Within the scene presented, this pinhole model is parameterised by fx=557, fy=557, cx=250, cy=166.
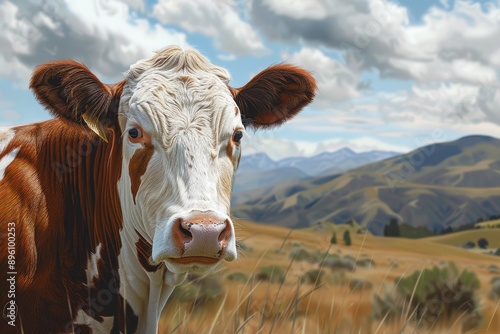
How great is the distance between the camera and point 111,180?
5195 millimetres

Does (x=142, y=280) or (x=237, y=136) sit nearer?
(x=237, y=136)

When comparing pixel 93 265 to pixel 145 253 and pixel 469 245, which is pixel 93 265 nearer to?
pixel 145 253

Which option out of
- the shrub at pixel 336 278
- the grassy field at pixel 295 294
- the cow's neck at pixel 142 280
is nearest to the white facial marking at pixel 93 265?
the cow's neck at pixel 142 280

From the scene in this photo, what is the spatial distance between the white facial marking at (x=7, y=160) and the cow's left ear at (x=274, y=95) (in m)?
2.24

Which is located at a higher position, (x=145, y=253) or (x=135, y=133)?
(x=135, y=133)

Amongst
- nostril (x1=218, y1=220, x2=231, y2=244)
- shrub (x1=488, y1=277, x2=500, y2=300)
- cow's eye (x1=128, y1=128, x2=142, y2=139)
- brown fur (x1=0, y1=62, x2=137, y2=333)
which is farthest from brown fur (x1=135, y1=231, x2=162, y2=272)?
shrub (x1=488, y1=277, x2=500, y2=300)

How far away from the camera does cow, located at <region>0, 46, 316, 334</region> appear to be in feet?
15.0

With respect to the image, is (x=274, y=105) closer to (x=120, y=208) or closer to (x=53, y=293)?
(x=120, y=208)

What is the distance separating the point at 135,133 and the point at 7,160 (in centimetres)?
157

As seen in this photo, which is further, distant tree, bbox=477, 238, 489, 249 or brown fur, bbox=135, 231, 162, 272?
distant tree, bbox=477, 238, 489, 249

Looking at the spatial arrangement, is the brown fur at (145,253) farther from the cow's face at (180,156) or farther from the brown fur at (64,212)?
the brown fur at (64,212)

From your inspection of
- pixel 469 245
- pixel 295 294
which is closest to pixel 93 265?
pixel 295 294

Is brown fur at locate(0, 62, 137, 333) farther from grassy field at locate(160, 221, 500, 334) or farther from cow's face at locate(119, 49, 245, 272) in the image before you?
grassy field at locate(160, 221, 500, 334)

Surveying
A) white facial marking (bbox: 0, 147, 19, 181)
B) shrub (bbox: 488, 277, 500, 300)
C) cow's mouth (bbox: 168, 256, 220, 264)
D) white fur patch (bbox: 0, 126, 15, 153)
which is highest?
white fur patch (bbox: 0, 126, 15, 153)
